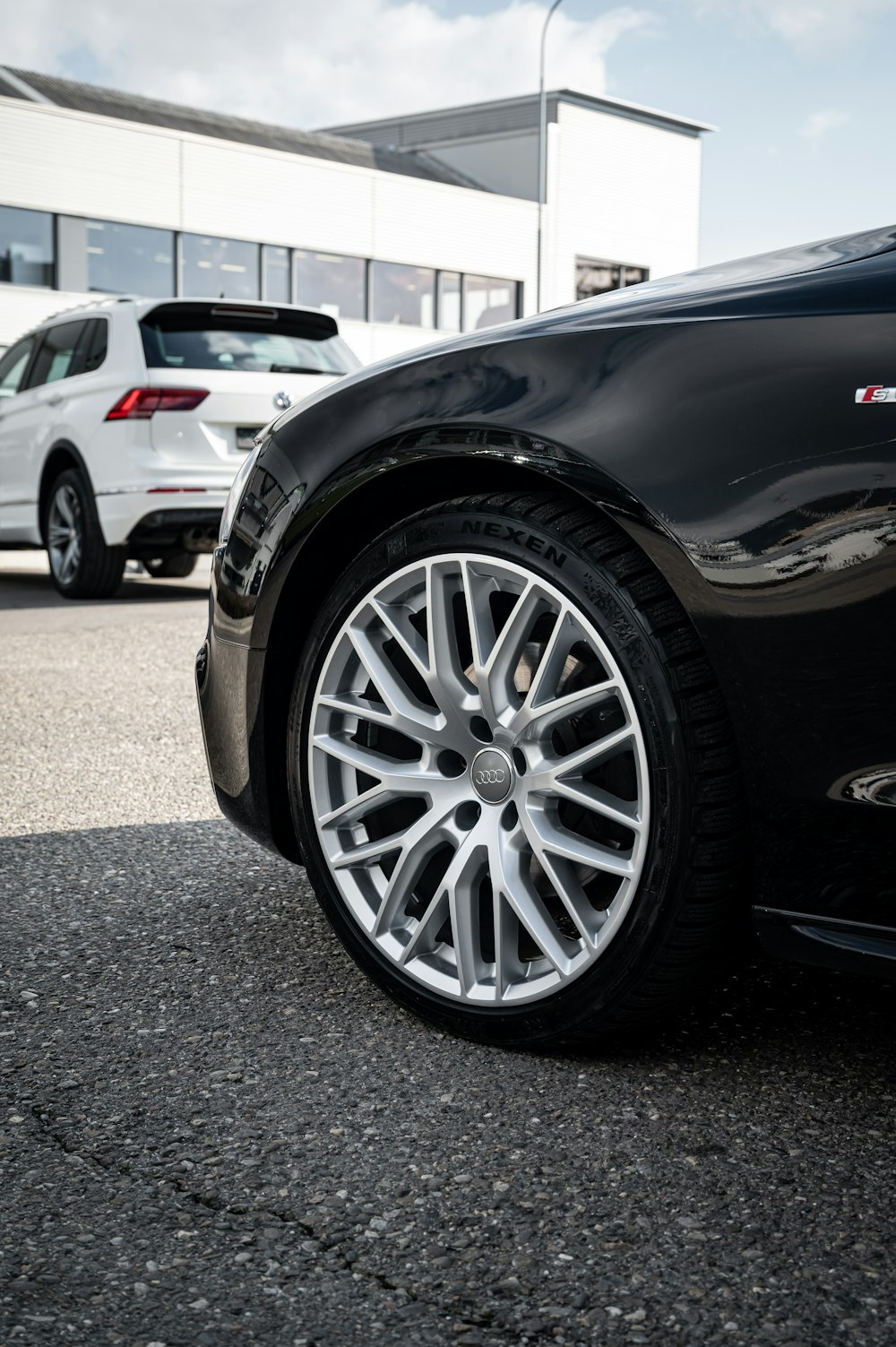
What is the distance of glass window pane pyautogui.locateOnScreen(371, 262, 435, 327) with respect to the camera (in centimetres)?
3578

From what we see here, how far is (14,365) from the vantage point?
1129 cm

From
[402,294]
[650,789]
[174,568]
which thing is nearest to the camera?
[650,789]

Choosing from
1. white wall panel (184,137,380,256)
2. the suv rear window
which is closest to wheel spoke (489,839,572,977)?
the suv rear window

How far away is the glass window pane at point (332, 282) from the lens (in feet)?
113

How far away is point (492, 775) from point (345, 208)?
3458 centimetres

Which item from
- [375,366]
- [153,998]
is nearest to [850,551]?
[375,366]

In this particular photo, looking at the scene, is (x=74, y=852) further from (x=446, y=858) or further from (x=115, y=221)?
(x=115, y=221)

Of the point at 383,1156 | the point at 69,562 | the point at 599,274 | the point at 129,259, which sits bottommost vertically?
the point at 383,1156

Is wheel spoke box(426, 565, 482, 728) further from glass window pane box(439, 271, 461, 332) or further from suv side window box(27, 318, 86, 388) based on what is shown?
glass window pane box(439, 271, 461, 332)

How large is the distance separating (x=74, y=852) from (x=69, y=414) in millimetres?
6703

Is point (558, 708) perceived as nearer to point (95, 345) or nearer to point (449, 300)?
point (95, 345)

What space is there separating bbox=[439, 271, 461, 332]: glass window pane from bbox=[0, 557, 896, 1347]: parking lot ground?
35.5 meters

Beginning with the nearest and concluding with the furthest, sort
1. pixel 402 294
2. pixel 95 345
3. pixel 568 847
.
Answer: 1. pixel 568 847
2. pixel 95 345
3. pixel 402 294

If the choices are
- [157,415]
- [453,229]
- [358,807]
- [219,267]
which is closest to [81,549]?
[157,415]
